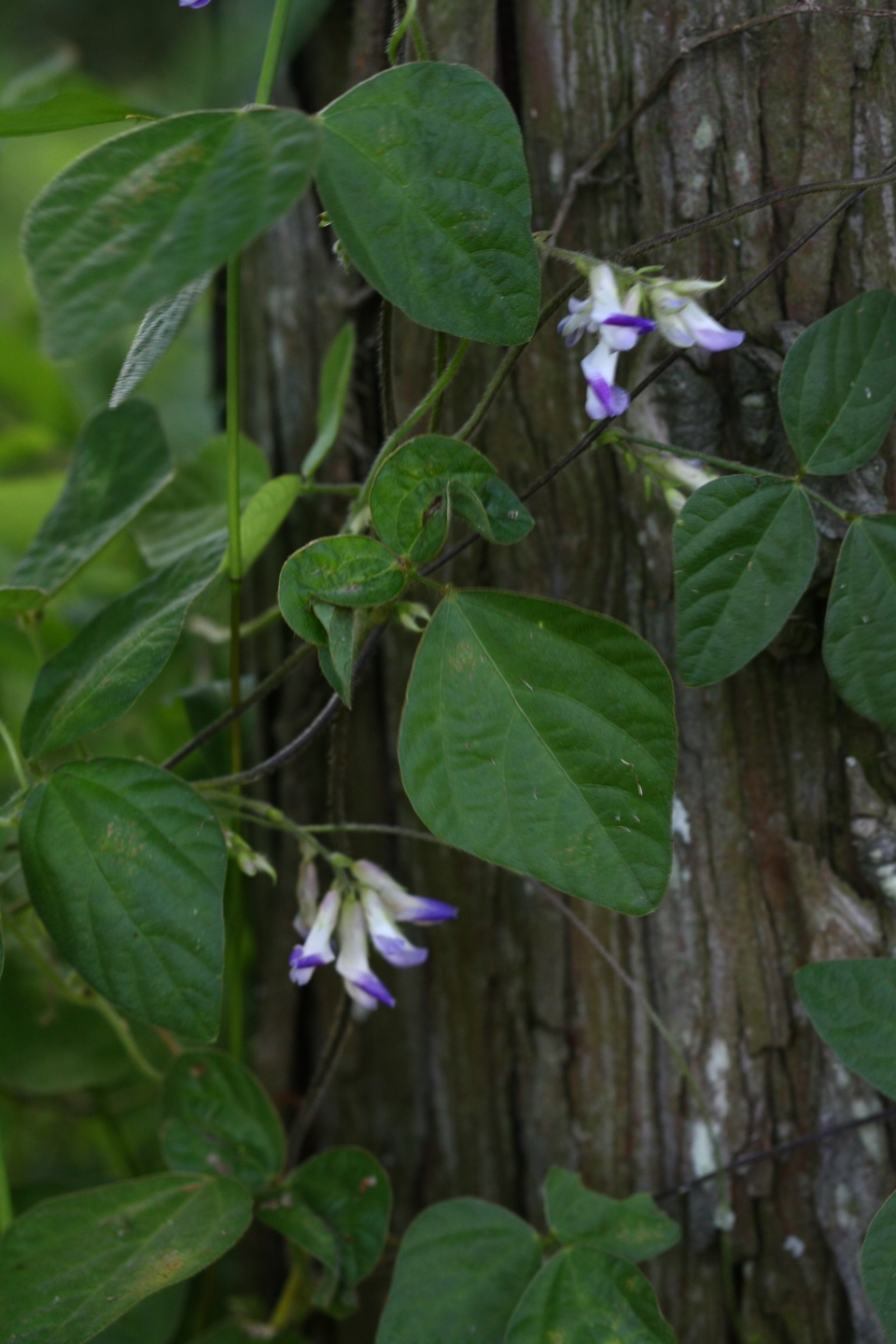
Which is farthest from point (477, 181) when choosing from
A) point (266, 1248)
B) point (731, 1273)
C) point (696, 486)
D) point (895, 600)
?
point (266, 1248)

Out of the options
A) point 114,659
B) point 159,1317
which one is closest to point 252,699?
point 114,659

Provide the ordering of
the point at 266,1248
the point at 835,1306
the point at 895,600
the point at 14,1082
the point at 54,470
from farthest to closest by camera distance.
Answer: the point at 54,470 < the point at 266,1248 < the point at 14,1082 < the point at 835,1306 < the point at 895,600

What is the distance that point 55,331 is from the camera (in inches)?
20.7

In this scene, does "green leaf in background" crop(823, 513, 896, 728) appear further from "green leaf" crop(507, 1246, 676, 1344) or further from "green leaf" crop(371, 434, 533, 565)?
"green leaf" crop(507, 1246, 676, 1344)

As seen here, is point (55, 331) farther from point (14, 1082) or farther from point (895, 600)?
point (14, 1082)

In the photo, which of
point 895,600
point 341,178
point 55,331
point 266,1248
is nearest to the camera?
point 55,331

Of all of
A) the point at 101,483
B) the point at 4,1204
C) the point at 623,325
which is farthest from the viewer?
the point at 101,483

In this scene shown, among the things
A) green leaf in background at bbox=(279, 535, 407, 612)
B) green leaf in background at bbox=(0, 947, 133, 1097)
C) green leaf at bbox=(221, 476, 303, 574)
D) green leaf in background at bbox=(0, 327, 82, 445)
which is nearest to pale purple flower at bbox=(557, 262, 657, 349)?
green leaf in background at bbox=(279, 535, 407, 612)

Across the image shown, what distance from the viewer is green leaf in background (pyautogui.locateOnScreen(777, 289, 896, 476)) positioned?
0.81 meters

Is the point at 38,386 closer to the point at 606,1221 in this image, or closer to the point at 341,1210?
the point at 341,1210

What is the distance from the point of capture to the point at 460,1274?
0.93m

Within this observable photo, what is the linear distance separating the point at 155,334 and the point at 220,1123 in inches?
29.6

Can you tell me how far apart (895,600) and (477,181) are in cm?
44

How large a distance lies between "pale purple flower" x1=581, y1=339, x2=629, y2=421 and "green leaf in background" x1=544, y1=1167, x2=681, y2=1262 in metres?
0.69
